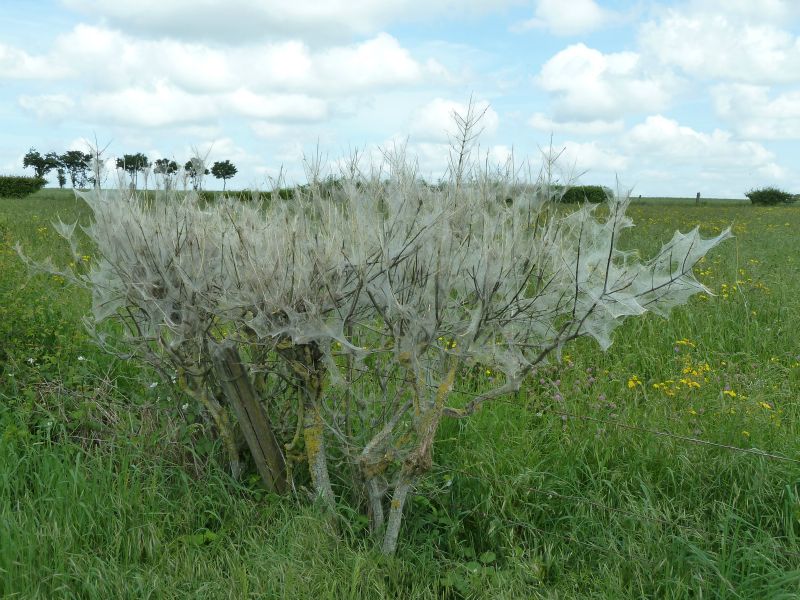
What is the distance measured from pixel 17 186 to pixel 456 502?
Result: 109 ft

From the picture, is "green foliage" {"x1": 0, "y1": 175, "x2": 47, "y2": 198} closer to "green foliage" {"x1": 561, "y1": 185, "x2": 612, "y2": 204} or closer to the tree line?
"green foliage" {"x1": 561, "y1": 185, "x2": 612, "y2": 204}

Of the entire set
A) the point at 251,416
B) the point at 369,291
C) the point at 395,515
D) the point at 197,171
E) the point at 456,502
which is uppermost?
the point at 197,171

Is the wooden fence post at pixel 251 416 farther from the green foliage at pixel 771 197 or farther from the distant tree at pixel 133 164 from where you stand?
the green foliage at pixel 771 197

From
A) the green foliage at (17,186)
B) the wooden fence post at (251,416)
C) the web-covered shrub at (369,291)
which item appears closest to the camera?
the web-covered shrub at (369,291)

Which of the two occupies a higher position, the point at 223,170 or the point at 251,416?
the point at 223,170

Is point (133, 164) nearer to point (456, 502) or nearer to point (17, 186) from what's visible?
point (456, 502)

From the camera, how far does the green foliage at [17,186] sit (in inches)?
1215

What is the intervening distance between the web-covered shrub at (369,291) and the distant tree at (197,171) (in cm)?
14

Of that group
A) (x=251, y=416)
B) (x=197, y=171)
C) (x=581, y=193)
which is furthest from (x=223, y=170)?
(x=581, y=193)

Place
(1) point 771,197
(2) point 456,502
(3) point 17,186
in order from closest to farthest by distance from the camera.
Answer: (2) point 456,502 < (3) point 17,186 < (1) point 771,197

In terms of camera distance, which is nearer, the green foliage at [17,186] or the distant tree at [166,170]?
the distant tree at [166,170]

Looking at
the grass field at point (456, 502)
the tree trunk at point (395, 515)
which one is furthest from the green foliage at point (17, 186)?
the tree trunk at point (395, 515)

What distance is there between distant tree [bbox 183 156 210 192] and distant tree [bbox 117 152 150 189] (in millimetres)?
269

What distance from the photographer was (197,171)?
3.86 meters
